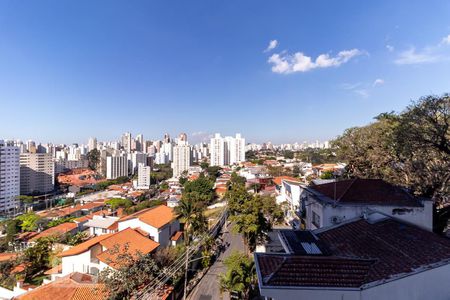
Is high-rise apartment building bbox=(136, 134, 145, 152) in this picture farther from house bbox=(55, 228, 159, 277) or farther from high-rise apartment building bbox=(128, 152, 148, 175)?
house bbox=(55, 228, 159, 277)

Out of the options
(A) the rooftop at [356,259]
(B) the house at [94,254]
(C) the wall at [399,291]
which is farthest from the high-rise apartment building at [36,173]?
(C) the wall at [399,291]

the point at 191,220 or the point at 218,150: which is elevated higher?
the point at 218,150

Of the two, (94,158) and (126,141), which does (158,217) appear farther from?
(126,141)

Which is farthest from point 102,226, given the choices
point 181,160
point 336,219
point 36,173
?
point 181,160

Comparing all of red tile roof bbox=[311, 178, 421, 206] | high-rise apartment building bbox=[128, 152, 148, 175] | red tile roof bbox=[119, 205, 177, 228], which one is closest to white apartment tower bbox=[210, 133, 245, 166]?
high-rise apartment building bbox=[128, 152, 148, 175]

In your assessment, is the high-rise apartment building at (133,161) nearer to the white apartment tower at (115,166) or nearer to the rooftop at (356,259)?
the white apartment tower at (115,166)

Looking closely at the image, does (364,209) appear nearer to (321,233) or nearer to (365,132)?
(321,233)

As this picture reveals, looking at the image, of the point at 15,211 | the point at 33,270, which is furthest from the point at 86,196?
the point at 33,270
